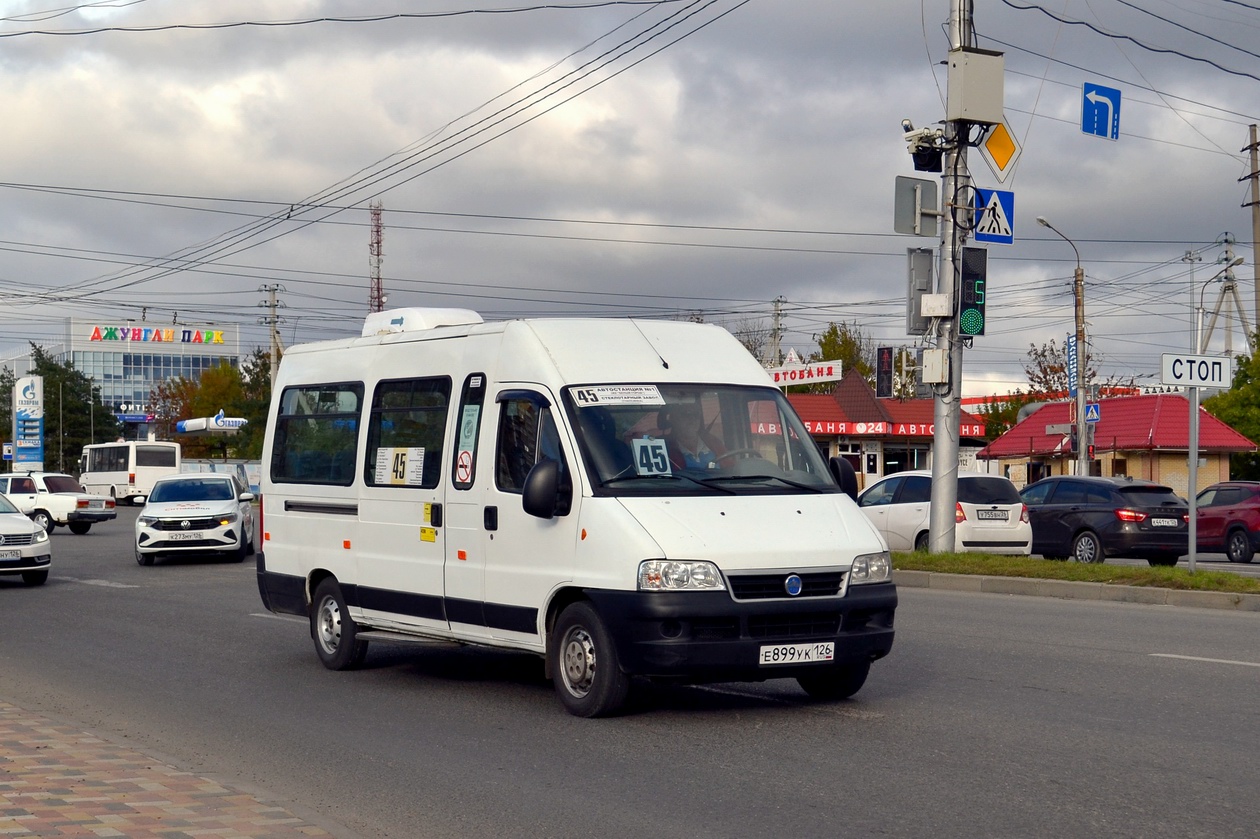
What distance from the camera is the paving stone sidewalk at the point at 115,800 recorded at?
19.0ft

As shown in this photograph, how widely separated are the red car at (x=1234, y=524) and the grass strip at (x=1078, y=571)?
1064 centimetres

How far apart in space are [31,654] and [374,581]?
13.4 ft

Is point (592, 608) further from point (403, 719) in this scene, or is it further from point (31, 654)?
point (31, 654)

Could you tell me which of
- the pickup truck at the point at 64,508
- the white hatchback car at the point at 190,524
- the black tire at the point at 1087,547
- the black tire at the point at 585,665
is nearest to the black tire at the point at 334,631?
the black tire at the point at 585,665

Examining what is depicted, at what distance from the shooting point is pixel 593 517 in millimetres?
8367

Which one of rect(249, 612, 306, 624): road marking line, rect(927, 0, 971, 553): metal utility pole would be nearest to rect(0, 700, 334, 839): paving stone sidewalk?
rect(249, 612, 306, 624): road marking line

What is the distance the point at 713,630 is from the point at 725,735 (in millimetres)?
584

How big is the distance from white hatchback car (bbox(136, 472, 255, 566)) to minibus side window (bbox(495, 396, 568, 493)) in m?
17.6

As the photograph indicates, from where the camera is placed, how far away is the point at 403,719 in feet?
29.3

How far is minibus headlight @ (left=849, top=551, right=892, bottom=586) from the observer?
8383mm

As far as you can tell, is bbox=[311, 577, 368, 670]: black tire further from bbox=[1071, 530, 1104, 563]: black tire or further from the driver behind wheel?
bbox=[1071, 530, 1104, 563]: black tire

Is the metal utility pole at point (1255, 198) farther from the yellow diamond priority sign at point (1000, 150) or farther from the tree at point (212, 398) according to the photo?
the tree at point (212, 398)

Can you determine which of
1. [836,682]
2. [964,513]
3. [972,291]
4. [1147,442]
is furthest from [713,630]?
[1147,442]

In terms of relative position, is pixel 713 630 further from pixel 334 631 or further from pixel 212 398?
pixel 212 398
